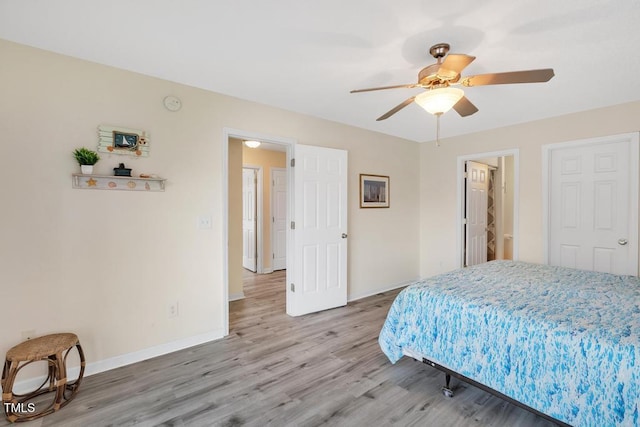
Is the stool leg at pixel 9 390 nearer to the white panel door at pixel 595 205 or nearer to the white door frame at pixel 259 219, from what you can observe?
the white door frame at pixel 259 219

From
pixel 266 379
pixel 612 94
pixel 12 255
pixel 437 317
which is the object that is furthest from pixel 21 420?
pixel 612 94

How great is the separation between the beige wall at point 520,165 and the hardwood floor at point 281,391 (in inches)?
94.7

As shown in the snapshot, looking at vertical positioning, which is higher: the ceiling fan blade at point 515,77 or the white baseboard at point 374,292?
the ceiling fan blade at point 515,77

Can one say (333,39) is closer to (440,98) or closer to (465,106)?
(440,98)

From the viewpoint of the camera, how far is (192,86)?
2723mm

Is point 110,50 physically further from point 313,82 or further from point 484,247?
point 484,247

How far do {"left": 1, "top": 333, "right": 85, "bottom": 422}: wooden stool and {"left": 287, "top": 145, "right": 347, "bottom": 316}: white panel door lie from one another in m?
2.05

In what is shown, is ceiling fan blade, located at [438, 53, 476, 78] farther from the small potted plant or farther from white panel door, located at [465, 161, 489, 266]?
white panel door, located at [465, 161, 489, 266]

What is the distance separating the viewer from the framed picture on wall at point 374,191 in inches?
165

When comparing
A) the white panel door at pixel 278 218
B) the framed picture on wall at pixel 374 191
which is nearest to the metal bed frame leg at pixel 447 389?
the framed picture on wall at pixel 374 191

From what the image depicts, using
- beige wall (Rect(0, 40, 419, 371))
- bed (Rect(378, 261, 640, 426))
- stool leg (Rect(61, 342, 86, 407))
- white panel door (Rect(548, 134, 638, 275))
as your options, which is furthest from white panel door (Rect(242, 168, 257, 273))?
white panel door (Rect(548, 134, 638, 275))

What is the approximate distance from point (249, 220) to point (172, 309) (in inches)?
134

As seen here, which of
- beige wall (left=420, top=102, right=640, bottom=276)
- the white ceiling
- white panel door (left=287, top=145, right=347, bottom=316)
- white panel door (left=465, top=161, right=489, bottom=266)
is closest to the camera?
the white ceiling

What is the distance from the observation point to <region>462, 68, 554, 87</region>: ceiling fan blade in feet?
5.55
